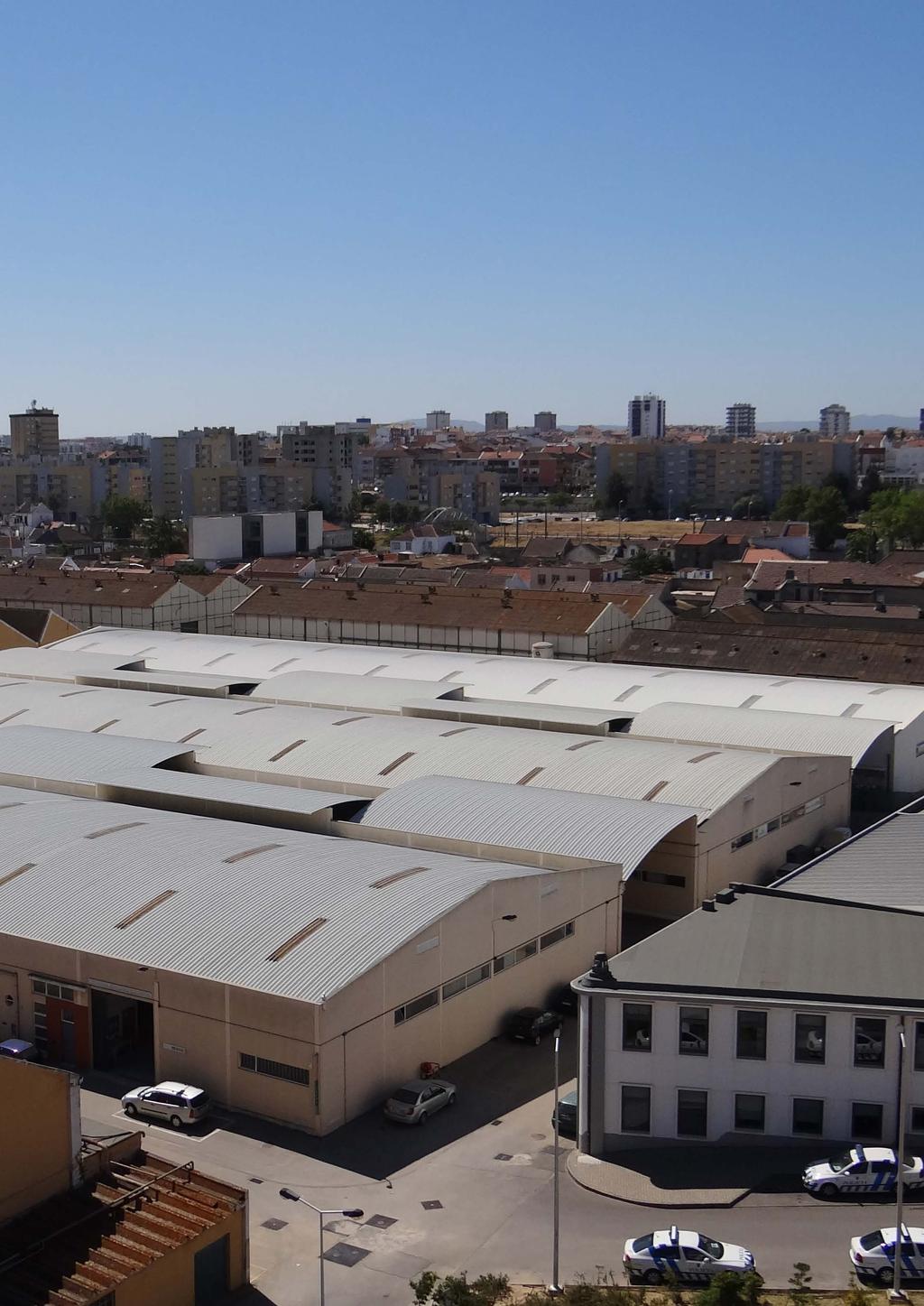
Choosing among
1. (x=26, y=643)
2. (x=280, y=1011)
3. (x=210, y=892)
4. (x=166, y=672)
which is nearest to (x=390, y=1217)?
(x=280, y=1011)

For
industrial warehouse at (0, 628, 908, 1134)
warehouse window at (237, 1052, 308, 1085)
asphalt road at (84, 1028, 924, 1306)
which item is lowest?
asphalt road at (84, 1028, 924, 1306)

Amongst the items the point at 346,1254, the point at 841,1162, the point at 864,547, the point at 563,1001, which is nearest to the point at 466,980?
the point at 563,1001

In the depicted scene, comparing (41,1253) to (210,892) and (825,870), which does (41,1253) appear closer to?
(210,892)

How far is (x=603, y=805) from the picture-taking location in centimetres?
2564

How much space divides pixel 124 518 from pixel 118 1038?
86243 millimetres

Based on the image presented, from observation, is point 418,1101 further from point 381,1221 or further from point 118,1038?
point 118,1038

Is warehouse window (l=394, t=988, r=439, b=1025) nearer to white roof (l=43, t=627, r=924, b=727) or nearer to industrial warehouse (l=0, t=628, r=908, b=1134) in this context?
industrial warehouse (l=0, t=628, r=908, b=1134)

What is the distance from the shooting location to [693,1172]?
1716 cm

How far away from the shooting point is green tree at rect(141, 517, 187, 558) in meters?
88.9

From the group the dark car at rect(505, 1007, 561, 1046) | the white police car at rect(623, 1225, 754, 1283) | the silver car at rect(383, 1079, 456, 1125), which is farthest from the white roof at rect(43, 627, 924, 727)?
the white police car at rect(623, 1225, 754, 1283)

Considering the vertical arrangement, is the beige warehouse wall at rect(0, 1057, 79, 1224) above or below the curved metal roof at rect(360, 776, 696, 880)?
below

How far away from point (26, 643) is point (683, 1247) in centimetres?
3788

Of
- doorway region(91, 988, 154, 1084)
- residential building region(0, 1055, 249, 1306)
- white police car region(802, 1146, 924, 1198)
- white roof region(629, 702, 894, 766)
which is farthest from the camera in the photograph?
white roof region(629, 702, 894, 766)

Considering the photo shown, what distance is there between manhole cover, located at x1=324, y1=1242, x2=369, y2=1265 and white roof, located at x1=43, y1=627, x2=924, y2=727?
71.2ft
